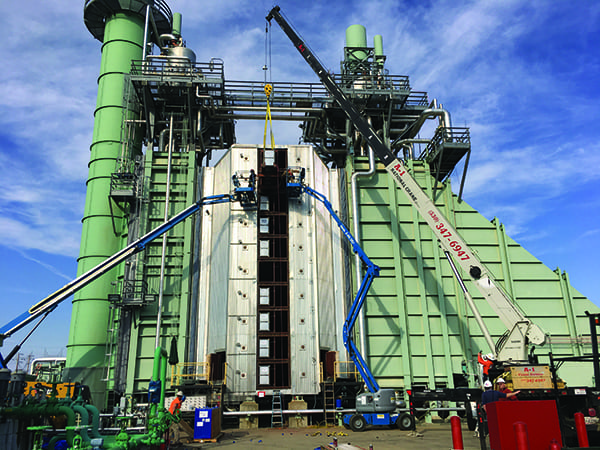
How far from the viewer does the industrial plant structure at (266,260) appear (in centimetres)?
2680

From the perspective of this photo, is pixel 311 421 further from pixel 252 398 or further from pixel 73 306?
pixel 73 306

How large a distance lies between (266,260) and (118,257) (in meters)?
8.21

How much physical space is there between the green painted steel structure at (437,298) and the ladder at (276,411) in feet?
19.8

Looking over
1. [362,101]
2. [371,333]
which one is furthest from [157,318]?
[362,101]

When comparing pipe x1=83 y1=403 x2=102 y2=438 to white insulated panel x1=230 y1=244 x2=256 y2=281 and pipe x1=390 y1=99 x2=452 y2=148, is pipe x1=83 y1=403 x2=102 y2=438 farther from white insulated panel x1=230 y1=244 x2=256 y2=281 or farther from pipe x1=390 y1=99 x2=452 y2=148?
pipe x1=390 y1=99 x2=452 y2=148

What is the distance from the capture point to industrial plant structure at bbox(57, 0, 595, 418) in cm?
2680

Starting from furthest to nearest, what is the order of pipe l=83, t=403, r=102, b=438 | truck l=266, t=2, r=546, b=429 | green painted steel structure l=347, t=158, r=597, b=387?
green painted steel structure l=347, t=158, r=597, b=387
truck l=266, t=2, r=546, b=429
pipe l=83, t=403, r=102, b=438

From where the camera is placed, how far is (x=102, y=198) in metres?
30.2

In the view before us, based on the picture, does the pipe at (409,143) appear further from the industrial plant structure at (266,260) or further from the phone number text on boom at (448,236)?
the phone number text on boom at (448,236)

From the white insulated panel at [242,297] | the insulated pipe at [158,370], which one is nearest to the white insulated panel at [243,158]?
the white insulated panel at [242,297]

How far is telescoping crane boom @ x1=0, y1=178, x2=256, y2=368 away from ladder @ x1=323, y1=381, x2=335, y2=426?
1132 centimetres

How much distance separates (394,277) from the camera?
2989 centimetres

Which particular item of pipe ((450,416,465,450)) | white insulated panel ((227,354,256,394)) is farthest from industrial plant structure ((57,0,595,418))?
pipe ((450,416,465,450))

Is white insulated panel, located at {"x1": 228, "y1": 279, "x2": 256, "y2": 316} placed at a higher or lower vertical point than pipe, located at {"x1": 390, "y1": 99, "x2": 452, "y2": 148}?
lower
